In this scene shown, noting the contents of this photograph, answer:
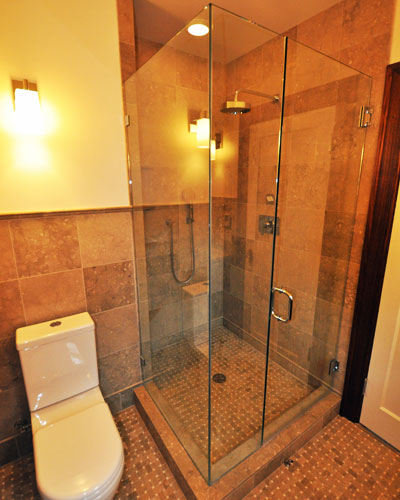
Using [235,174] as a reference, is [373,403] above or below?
below

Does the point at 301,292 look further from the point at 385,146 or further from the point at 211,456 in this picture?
the point at 211,456

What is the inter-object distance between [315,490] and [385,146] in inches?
78.9

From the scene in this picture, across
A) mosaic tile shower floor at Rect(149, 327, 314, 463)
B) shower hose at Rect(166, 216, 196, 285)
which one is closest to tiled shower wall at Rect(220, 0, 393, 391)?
mosaic tile shower floor at Rect(149, 327, 314, 463)

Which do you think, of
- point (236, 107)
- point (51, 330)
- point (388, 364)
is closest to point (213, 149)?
point (236, 107)

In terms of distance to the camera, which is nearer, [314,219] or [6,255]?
[6,255]

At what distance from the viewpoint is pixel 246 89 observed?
5.98 ft

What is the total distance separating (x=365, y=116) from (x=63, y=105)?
180 centimetres

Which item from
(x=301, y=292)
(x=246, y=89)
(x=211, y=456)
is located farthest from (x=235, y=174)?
(x=211, y=456)

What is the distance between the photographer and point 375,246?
1.61m

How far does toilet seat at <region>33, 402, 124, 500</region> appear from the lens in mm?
1087

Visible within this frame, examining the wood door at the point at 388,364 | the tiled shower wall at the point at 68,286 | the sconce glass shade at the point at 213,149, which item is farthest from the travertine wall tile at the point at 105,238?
the wood door at the point at 388,364

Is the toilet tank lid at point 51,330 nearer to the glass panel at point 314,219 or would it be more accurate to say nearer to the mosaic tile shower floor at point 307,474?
the mosaic tile shower floor at point 307,474

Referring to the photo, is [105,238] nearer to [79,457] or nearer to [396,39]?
[79,457]

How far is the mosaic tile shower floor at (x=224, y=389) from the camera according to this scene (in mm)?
1571
